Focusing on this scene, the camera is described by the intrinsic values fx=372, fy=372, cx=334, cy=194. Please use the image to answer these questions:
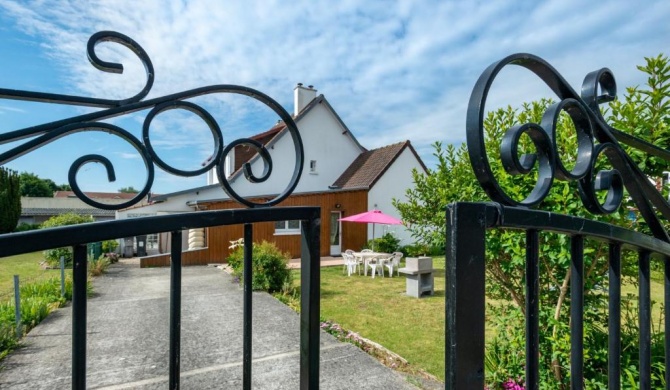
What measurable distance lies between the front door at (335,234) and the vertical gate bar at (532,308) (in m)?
15.2

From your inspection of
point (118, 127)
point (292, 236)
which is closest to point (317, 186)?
point (292, 236)

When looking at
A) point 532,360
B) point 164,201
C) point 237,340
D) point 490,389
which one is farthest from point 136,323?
point 164,201

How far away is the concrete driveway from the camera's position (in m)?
3.81

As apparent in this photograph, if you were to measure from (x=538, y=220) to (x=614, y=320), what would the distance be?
0.49m

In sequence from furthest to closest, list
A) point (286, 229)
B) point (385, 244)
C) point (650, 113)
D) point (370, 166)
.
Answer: point (370, 166) < point (385, 244) < point (286, 229) < point (650, 113)

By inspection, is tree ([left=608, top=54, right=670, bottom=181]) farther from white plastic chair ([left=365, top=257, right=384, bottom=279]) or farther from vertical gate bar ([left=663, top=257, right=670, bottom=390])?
white plastic chair ([left=365, top=257, right=384, bottom=279])

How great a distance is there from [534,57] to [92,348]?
5.86 metres

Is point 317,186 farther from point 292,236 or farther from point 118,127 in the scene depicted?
point 118,127

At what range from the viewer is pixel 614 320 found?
0.98 m

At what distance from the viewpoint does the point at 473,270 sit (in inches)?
25.6

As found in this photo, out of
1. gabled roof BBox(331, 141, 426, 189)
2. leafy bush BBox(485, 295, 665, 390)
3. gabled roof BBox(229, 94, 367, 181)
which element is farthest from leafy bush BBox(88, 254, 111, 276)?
leafy bush BBox(485, 295, 665, 390)

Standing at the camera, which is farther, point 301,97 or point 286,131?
point 301,97

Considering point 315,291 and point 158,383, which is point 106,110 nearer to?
point 315,291

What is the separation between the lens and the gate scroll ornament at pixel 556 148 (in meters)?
0.68
